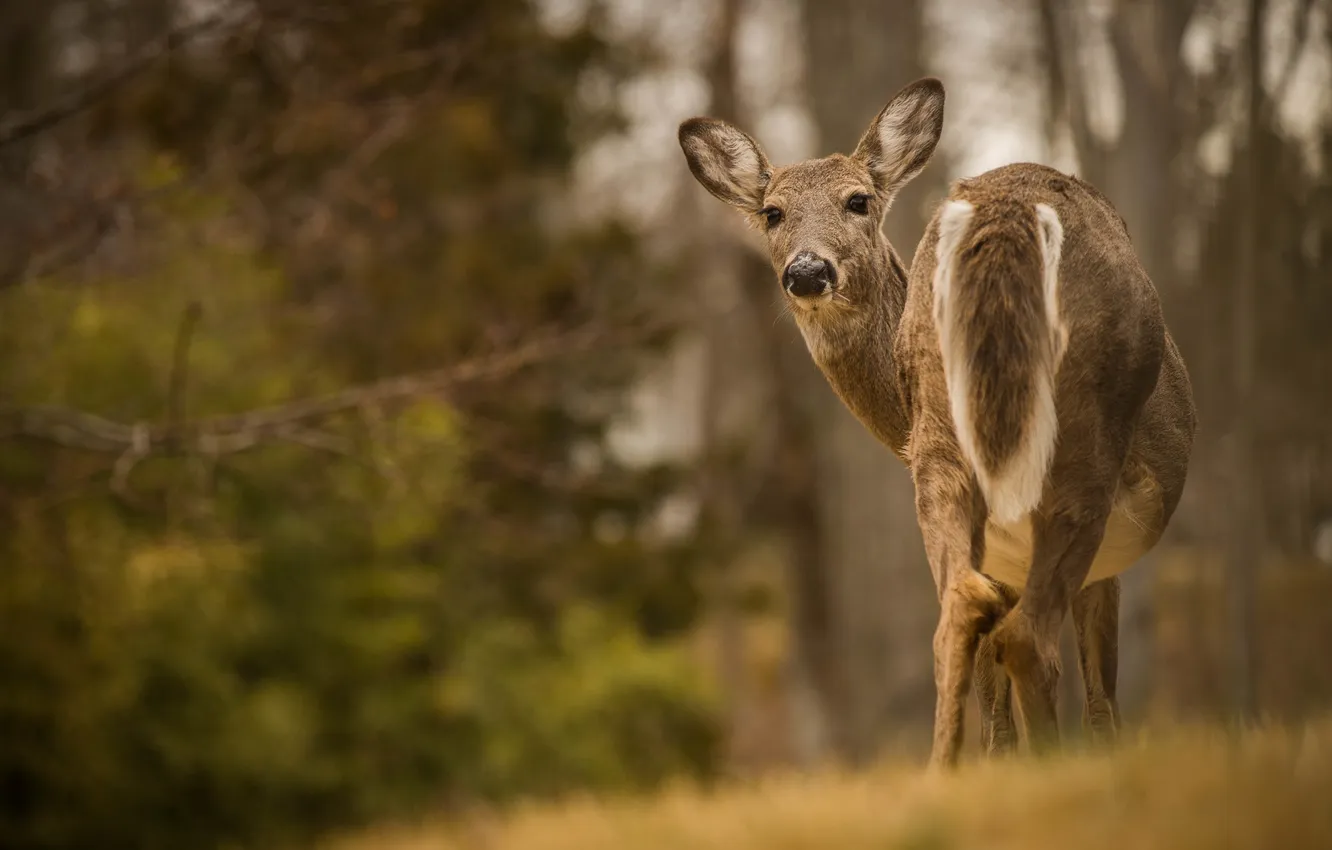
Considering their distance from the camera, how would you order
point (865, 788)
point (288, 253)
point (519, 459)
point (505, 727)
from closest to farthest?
point (865, 788)
point (519, 459)
point (288, 253)
point (505, 727)

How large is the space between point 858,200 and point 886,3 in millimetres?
11381

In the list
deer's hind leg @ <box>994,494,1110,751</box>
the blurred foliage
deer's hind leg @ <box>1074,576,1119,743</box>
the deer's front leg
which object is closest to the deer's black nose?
the deer's front leg

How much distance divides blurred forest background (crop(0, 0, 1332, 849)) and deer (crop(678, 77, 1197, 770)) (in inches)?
194

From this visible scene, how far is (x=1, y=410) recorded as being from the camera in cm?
817

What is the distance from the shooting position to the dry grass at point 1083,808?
8.76 ft

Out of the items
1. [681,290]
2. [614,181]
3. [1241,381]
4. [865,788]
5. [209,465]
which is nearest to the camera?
[865,788]

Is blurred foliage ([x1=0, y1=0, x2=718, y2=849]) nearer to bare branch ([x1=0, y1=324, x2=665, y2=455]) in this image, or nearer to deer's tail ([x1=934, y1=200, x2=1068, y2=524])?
bare branch ([x1=0, y1=324, x2=665, y2=455])

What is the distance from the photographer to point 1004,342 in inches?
123

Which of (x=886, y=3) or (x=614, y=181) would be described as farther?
(x=614, y=181)

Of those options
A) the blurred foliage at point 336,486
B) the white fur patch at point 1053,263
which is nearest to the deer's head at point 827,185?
the white fur patch at point 1053,263

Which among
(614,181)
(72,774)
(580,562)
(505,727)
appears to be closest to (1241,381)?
(580,562)

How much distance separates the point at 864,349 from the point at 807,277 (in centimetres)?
36

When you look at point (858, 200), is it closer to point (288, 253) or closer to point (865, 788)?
point (865, 788)

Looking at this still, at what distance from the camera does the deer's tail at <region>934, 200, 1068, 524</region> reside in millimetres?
3117
